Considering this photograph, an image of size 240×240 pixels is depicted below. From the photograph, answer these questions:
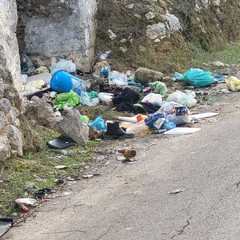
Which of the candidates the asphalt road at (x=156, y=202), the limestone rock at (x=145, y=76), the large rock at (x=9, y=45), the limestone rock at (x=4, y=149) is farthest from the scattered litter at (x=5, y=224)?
the limestone rock at (x=145, y=76)

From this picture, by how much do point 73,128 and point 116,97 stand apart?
2652mm

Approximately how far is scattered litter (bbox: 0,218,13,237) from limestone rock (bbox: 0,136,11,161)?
1.22 metres

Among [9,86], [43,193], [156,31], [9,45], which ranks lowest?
[43,193]

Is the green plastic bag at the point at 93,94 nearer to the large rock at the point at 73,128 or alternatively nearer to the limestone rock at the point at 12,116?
the large rock at the point at 73,128

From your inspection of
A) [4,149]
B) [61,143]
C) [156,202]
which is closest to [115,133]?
[61,143]

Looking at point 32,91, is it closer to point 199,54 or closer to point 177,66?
point 177,66

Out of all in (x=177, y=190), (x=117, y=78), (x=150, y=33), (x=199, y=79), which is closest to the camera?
(x=177, y=190)

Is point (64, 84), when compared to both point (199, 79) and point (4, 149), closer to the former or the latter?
point (199, 79)

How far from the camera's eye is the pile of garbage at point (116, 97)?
7.69 metres

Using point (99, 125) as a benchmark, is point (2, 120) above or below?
above

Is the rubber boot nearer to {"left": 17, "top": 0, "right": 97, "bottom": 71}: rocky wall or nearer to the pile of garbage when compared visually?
the pile of garbage

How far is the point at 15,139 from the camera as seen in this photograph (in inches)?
249

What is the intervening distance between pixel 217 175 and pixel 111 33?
8.07 metres

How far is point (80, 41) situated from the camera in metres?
12.2
